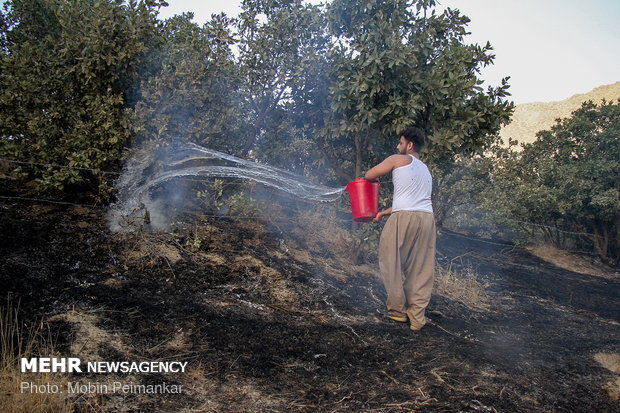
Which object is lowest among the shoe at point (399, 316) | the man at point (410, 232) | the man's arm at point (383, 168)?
the shoe at point (399, 316)

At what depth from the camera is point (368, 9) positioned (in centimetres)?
592

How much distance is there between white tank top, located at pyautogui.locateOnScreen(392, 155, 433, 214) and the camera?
4441 mm

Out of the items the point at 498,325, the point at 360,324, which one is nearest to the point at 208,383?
the point at 360,324

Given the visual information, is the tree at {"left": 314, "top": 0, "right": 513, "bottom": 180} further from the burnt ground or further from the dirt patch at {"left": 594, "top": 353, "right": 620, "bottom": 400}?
the dirt patch at {"left": 594, "top": 353, "right": 620, "bottom": 400}

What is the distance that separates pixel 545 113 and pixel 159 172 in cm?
4149

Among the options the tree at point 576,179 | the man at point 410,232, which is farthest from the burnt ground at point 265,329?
the tree at point 576,179

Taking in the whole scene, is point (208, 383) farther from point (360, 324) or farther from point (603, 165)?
point (603, 165)

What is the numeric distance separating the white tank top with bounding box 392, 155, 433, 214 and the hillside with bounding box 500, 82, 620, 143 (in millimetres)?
36361

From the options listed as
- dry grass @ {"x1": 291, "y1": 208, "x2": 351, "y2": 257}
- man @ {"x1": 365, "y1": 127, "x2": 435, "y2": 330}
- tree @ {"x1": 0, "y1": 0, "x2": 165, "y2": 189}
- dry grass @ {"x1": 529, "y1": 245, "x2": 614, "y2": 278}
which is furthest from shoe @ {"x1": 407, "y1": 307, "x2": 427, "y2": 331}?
dry grass @ {"x1": 529, "y1": 245, "x2": 614, "y2": 278}

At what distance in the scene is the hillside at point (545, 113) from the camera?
38.3 metres

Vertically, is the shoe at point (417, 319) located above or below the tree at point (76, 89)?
below

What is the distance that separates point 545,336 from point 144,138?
16.9ft

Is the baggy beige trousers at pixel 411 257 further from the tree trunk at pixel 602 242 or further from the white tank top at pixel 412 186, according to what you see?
the tree trunk at pixel 602 242

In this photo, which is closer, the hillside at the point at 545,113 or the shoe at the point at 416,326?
the shoe at the point at 416,326
